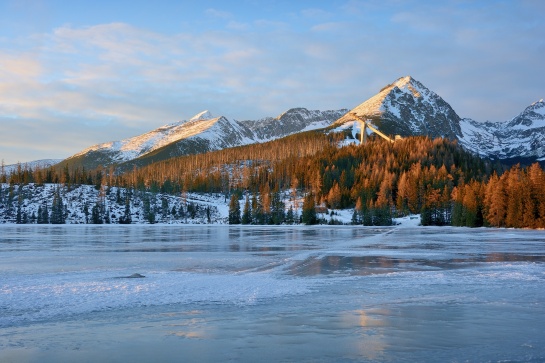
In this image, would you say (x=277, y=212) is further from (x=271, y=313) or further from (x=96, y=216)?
(x=271, y=313)

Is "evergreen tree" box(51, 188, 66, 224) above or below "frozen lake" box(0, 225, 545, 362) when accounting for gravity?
above

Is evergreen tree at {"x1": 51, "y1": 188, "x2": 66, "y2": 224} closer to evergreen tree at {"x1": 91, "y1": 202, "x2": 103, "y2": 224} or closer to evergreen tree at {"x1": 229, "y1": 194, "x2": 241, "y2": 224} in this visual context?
evergreen tree at {"x1": 91, "y1": 202, "x2": 103, "y2": 224}

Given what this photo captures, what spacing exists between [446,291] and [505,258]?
17543mm

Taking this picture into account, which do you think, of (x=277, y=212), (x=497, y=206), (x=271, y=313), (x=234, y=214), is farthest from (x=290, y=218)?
(x=271, y=313)

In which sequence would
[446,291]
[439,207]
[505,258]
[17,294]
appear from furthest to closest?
[439,207] < [505,258] < [446,291] < [17,294]

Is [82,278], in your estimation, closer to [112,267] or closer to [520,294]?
[112,267]

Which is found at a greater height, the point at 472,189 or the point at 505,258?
the point at 472,189

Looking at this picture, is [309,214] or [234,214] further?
[234,214]

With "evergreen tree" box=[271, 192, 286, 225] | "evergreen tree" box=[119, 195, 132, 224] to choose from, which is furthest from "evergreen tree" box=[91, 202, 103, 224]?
"evergreen tree" box=[271, 192, 286, 225]

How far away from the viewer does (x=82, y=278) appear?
82.9ft

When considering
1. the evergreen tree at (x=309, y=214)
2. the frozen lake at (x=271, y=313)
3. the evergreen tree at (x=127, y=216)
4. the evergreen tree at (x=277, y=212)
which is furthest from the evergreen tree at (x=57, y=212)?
the frozen lake at (x=271, y=313)

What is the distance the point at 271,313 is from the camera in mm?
17484

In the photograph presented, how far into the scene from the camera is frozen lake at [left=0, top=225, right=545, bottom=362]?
12.7 metres

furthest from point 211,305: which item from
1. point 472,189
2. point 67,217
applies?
point 67,217
